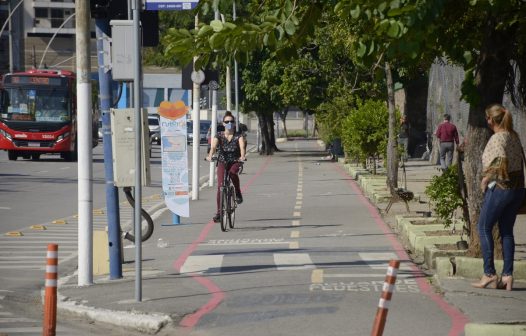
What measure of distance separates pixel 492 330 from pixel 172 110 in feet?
41.9

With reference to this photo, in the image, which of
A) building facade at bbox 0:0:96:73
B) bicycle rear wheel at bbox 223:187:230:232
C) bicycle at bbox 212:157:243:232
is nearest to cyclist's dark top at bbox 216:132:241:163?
bicycle at bbox 212:157:243:232

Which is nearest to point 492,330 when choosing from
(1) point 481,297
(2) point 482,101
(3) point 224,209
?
(1) point 481,297

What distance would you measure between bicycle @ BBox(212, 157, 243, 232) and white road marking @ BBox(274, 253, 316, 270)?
388 cm

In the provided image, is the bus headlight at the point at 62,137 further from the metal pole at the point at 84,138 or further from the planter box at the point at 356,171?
the metal pole at the point at 84,138

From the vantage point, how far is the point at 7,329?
10.1 m

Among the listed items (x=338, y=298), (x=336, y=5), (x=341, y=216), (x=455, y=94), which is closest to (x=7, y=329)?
(x=338, y=298)

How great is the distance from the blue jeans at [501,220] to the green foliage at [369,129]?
71.4ft

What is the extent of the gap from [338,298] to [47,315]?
3.73 meters

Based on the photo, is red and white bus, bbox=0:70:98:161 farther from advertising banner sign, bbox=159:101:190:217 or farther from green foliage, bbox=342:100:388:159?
advertising banner sign, bbox=159:101:190:217

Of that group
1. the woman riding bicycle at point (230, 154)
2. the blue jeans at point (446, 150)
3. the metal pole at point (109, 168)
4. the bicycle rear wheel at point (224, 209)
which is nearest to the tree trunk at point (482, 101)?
the metal pole at point (109, 168)

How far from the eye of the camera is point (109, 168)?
1372cm

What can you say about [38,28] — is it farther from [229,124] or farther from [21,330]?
[21,330]

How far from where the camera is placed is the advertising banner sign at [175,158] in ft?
65.3

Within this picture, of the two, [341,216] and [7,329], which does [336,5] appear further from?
[341,216]
